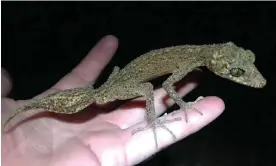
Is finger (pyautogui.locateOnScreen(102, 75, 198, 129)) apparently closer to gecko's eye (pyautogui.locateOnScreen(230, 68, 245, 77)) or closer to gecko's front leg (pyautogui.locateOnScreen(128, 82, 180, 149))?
gecko's front leg (pyautogui.locateOnScreen(128, 82, 180, 149))

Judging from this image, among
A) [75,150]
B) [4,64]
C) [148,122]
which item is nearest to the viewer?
[75,150]

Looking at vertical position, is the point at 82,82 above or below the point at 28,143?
above

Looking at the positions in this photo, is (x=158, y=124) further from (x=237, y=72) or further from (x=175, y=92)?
(x=237, y=72)

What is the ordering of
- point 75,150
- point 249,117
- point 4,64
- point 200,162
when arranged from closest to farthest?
point 75,150 → point 200,162 → point 249,117 → point 4,64

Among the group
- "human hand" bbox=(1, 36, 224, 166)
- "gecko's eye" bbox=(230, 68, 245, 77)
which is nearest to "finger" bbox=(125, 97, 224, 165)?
"human hand" bbox=(1, 36, 224, 166)

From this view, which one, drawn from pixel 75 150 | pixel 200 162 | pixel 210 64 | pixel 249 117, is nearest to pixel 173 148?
pixel 200 162

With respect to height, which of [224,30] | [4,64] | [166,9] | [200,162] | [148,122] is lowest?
[200,162]

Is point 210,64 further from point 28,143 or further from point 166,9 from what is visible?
point 166,9

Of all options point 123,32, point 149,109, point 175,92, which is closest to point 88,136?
point 149,109
